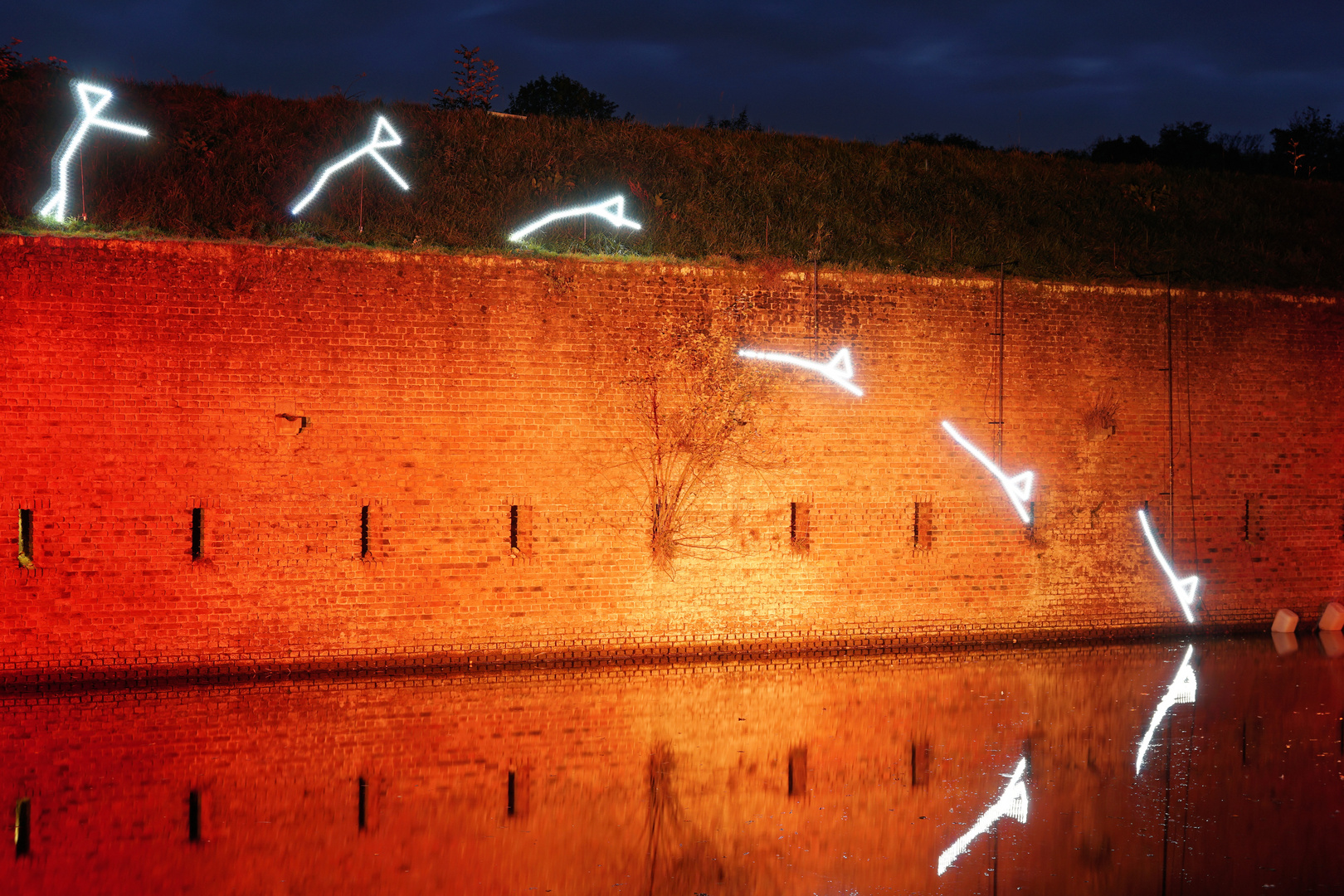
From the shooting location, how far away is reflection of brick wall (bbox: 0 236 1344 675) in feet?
32.5

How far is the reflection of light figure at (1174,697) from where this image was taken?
23.9 feet

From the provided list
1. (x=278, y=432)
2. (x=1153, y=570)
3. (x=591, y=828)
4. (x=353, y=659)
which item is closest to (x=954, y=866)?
(x=591, y=828)

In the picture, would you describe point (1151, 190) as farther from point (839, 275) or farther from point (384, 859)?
point (384, 859)

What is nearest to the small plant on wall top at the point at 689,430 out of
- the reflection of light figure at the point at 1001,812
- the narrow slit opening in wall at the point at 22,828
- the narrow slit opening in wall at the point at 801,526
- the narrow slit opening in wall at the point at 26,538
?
the narrow slit opening in wall at the point at 801,526

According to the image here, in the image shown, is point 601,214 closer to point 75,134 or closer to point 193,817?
point 75,134

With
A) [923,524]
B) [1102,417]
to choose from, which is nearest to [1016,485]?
[923,524]

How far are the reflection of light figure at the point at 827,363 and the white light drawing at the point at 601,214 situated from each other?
1925 mm

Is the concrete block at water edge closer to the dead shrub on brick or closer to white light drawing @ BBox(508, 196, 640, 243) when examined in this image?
the dead shrub on brick

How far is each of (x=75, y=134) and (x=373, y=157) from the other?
295cm

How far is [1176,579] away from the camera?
12477mm

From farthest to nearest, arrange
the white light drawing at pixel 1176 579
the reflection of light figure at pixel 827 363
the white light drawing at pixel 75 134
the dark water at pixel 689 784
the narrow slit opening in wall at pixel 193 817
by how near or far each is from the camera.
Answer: the white light drawing at pixel 1176 579 < the reflection of light figure at pixel 827 363 < the white light drawing at pixel 75 134 < the narrow slit opening in wall at pixel 193 817 < the dark water at pixel 689 784

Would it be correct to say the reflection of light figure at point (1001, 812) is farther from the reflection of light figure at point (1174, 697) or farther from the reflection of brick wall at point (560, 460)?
the reflection of brick wall at point (560, 460)

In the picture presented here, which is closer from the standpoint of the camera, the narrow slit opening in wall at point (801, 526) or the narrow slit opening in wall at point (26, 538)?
the narrow slit opening in wall at point (26, 538)

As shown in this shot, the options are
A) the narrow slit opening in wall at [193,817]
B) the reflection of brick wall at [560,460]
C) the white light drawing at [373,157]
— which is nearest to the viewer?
the narrow slit opening in wall at [193,817]
